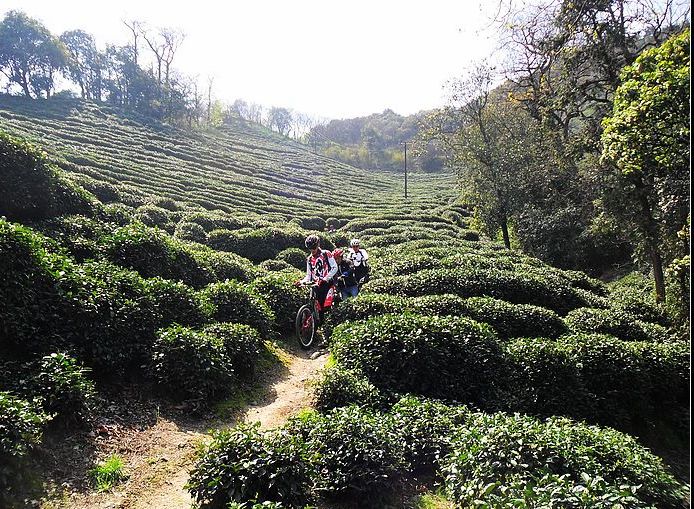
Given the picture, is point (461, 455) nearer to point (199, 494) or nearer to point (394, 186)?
point (199, 494)

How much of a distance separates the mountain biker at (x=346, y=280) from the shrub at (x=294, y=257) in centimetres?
654

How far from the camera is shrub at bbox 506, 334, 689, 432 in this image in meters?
8.17

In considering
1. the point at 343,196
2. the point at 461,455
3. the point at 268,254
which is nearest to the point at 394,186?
the point at 343,196

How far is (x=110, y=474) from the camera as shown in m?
4.99

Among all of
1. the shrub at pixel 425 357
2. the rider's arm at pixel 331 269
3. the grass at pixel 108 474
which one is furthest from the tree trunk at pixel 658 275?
the grass at pixel 108 474

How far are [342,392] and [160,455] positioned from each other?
2.71 meters

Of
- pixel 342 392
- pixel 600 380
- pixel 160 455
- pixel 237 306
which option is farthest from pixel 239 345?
pixel 600 380

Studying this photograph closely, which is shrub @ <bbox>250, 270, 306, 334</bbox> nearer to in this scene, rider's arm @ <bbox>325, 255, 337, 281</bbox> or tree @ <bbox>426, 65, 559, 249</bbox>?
rider's arm @ <bbox>325, 255, 337, 281</bbox>

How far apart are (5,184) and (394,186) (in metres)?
69.9

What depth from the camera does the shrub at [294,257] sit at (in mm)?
18000

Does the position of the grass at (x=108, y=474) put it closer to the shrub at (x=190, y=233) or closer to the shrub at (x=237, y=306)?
the shrub at (x=237, y=306)

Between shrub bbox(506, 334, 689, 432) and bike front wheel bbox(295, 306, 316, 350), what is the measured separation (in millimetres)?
4178

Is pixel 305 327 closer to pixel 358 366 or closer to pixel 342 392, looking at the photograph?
pixel 358 366

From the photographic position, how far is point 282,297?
11.2 metres
